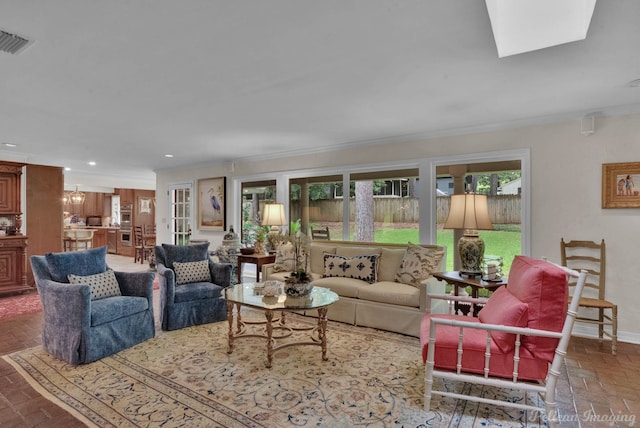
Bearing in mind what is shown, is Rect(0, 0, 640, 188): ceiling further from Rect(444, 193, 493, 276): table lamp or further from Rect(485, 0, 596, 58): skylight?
Rect(444, 193, 493, 276): table lamp

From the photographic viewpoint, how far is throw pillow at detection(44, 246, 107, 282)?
3146mm

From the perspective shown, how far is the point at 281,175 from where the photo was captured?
6078 mm

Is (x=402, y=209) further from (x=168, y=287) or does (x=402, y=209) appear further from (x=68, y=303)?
(x=68, y=303)

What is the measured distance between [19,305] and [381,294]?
4945mm

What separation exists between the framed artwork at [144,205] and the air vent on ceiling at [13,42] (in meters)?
8.92

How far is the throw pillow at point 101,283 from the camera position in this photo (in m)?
3.17

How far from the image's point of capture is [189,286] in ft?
13.1

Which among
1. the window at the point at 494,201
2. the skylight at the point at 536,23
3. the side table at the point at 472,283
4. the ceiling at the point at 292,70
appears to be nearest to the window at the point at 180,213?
the ceiling at the point at 292,70

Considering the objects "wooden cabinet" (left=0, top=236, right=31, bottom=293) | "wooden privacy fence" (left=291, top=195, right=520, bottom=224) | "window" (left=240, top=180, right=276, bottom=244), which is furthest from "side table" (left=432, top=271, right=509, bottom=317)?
"wooden cabinet" (left=0, top=236, right=31, bottom=293)

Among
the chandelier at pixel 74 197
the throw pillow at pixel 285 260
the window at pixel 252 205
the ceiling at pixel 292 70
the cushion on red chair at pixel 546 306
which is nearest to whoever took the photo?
the ceiling at pixel 292 70

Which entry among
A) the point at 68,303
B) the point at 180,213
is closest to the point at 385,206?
the point at 68,303

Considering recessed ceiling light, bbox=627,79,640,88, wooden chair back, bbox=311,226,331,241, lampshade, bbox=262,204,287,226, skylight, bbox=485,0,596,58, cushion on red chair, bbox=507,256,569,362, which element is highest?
skylight, bbox=485,0,596,58

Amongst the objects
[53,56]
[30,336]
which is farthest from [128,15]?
[30,336]

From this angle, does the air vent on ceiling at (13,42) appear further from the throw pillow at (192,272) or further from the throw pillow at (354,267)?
the throw pillow at (354,267)
